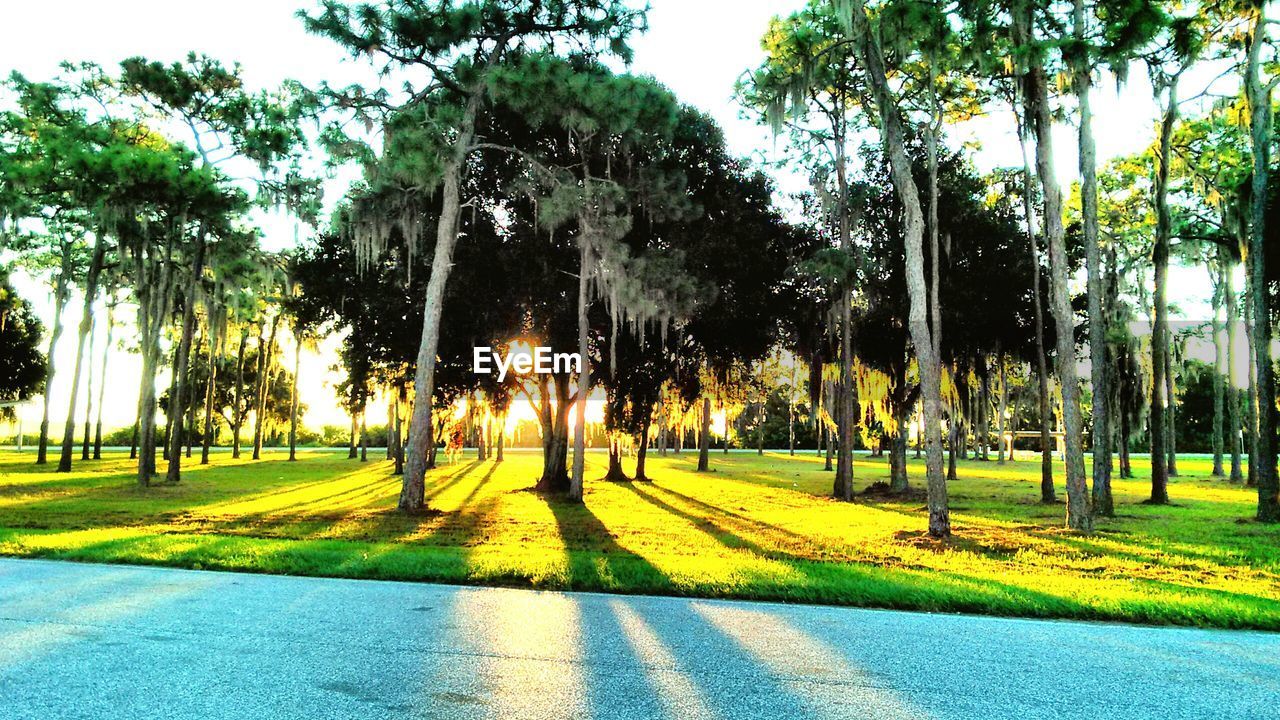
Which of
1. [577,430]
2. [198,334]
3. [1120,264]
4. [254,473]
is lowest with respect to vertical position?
[254,473]

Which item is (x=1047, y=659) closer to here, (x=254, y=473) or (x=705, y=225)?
(x=705, y=225)

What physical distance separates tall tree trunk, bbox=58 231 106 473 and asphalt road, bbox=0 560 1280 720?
1017 inches

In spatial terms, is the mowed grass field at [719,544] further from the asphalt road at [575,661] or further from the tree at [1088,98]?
the tree at [1088,98]

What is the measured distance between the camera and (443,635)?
5598mm

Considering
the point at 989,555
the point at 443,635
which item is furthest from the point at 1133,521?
the point at 443,635

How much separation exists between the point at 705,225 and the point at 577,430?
22.1ft

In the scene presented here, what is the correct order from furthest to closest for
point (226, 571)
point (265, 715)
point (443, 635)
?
1. point (226, 571)
2. point (443, 635)
3. point (265, 715)

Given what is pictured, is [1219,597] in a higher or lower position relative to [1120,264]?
lower

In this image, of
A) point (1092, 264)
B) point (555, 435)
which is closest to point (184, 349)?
point (555, 435)

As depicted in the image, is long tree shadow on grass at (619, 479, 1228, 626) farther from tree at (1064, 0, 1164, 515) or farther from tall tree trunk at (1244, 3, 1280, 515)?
tall tree trunk at (1244, 3, 1280, 515)

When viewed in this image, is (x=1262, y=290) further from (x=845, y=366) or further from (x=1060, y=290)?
(x=845, y=366)

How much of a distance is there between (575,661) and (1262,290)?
55.2 feet

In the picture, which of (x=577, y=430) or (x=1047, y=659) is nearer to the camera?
(x=1047, y=659)

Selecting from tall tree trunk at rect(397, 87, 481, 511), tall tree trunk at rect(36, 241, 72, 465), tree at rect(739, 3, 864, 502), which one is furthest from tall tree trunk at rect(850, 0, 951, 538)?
tall tree trunk at rect(36, 241, 72, 465)
